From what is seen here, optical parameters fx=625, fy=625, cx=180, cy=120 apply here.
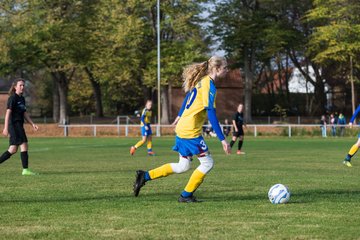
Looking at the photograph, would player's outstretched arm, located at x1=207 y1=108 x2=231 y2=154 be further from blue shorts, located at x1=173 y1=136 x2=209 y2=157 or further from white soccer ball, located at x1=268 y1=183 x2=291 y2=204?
white soccer ball, located at x1=268 y1=183 x2=291 y2=204

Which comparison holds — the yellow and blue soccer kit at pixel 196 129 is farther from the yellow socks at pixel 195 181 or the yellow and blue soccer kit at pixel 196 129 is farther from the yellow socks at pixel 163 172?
the yellow socks at pixel 163 172

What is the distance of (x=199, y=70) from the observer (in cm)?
868

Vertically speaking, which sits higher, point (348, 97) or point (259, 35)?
point (259, 35)

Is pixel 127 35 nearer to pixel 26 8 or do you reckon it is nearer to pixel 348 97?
pixel 26 8

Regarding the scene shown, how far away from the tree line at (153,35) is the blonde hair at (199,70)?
39.1 m

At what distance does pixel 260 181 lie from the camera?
1169 cm

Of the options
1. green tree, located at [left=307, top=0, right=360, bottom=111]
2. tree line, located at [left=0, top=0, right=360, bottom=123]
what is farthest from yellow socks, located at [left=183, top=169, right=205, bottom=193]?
green tree, located at [left=307, top=0, right=360, bottom=111]

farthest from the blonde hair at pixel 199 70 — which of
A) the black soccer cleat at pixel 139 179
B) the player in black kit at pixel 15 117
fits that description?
the player in black kit at pixel 15 117

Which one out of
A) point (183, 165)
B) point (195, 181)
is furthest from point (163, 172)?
point (195, 181)

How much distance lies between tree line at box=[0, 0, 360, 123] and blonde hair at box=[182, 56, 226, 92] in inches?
1538

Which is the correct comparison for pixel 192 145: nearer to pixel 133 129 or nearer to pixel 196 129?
pixel 196 129

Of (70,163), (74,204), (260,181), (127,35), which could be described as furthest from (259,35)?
(74,204)

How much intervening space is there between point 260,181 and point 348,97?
184 ft

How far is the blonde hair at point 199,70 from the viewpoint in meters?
8.67
